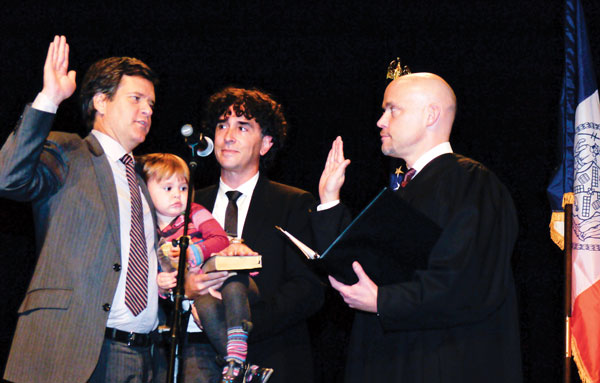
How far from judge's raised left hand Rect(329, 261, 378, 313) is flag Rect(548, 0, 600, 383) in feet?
7.06

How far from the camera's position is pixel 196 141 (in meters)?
2.69

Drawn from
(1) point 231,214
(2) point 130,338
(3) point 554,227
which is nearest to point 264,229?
(1) point 231,214

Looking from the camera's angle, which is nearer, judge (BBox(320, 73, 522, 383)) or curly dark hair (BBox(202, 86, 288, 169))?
judge (BBox(320, 73, 522, 383))

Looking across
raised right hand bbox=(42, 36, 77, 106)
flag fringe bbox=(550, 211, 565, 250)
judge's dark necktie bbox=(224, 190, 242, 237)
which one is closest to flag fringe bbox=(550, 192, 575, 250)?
flag fringe bbox=(550, 211, 565, 250)

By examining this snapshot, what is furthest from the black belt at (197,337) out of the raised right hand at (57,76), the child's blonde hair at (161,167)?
the raised right hand at (57,76)

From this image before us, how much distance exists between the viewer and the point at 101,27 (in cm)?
468

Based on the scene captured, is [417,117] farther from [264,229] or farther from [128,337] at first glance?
[128,337]

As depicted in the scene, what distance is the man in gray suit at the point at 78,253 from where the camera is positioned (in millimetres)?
2455

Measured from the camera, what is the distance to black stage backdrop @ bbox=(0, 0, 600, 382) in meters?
4.52

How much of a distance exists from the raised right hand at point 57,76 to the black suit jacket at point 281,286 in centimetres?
99

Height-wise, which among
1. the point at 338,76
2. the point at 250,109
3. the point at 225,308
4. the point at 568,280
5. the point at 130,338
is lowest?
the point at 130,338

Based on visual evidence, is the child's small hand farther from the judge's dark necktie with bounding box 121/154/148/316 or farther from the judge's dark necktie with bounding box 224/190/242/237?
the judge's dark necktie with bounding box 224/190/242/237

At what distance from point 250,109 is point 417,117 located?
1095 millimetres

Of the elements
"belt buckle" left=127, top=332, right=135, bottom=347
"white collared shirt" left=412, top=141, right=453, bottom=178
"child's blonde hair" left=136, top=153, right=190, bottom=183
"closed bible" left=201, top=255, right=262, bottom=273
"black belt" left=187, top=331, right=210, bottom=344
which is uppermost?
"child's blonde hair" left=136, top=153, right=190, bottom=183
